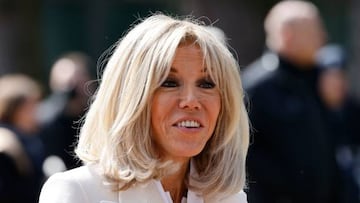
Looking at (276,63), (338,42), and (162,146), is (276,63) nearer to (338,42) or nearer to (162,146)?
(162,146)

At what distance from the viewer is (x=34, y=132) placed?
9.03 metres

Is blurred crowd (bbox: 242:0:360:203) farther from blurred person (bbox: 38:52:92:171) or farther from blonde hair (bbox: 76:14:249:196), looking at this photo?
blonde hair (bbox: 76:14:249:196)

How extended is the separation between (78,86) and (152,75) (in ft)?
18.7

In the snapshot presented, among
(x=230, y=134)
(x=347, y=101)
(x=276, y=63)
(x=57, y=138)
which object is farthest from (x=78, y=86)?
(x=230, y=134)

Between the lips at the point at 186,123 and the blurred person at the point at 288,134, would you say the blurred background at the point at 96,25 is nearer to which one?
the blurred person at the point at 288,134

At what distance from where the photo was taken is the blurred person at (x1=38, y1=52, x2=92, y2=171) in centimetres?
867

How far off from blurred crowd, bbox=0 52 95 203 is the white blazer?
3.71 m

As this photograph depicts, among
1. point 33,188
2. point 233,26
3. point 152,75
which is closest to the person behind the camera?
point 152,75

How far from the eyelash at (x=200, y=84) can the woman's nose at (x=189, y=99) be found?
4 cm

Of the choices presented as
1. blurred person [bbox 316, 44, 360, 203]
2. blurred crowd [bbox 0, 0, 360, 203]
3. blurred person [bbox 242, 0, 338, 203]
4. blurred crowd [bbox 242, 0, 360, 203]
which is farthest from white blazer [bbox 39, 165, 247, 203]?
blurred person [bbox 316, 44, 360, 203]

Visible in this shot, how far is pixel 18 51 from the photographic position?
531 inches

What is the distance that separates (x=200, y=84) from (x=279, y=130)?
354cm

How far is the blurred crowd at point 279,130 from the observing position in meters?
7.41

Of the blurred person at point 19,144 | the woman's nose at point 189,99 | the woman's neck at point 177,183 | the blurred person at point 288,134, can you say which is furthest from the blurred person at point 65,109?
the woman's nose at point 189,99
